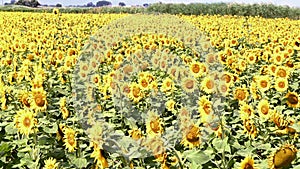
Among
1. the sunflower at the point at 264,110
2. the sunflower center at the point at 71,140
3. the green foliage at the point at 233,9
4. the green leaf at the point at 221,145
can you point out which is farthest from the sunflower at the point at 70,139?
the green foliage at the point at 233,9

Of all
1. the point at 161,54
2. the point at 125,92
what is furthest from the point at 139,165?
the point at 161,54

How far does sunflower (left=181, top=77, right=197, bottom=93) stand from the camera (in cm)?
414

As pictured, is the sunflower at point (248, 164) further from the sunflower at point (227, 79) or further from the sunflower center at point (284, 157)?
the sunflower at point (227, 79)

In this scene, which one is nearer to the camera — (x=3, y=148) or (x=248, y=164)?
(x=248, y=164)

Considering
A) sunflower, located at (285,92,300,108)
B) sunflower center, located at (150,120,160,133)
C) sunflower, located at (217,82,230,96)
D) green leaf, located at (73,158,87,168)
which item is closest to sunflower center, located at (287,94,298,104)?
sunflower, located at (285,92,300,108)

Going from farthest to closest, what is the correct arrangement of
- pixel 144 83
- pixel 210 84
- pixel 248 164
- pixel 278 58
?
pixel 278 58
pixel 144 83
pixel 210 84
pixel 248 164

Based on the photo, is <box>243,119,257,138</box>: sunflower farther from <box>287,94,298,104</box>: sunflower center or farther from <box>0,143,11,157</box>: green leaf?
<box>0,143,11,157</box>: green leaf

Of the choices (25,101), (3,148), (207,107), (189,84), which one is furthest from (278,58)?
(3,148)

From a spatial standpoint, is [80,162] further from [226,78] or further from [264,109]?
[226,78]

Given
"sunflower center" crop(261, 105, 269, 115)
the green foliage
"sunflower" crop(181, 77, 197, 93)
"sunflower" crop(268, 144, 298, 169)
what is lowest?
the green foliage

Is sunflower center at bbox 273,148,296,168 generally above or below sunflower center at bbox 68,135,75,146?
above

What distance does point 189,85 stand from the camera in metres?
4.20

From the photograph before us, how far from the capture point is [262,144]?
276 cm

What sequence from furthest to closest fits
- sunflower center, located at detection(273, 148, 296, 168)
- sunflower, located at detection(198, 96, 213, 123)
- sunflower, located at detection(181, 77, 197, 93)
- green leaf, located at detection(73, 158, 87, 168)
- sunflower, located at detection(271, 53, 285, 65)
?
1. sunflower, located at detection(271, 53, 285, 65)
2. sunflower, located at detection(181, 77, 197, 93)
3. sunflower, located at detection(198, 96, 213, 123)
4. green leaf, located at detection(73, 158, 87, 168)
5. sunflower center, located at detection(273, 148, 296, 168)
